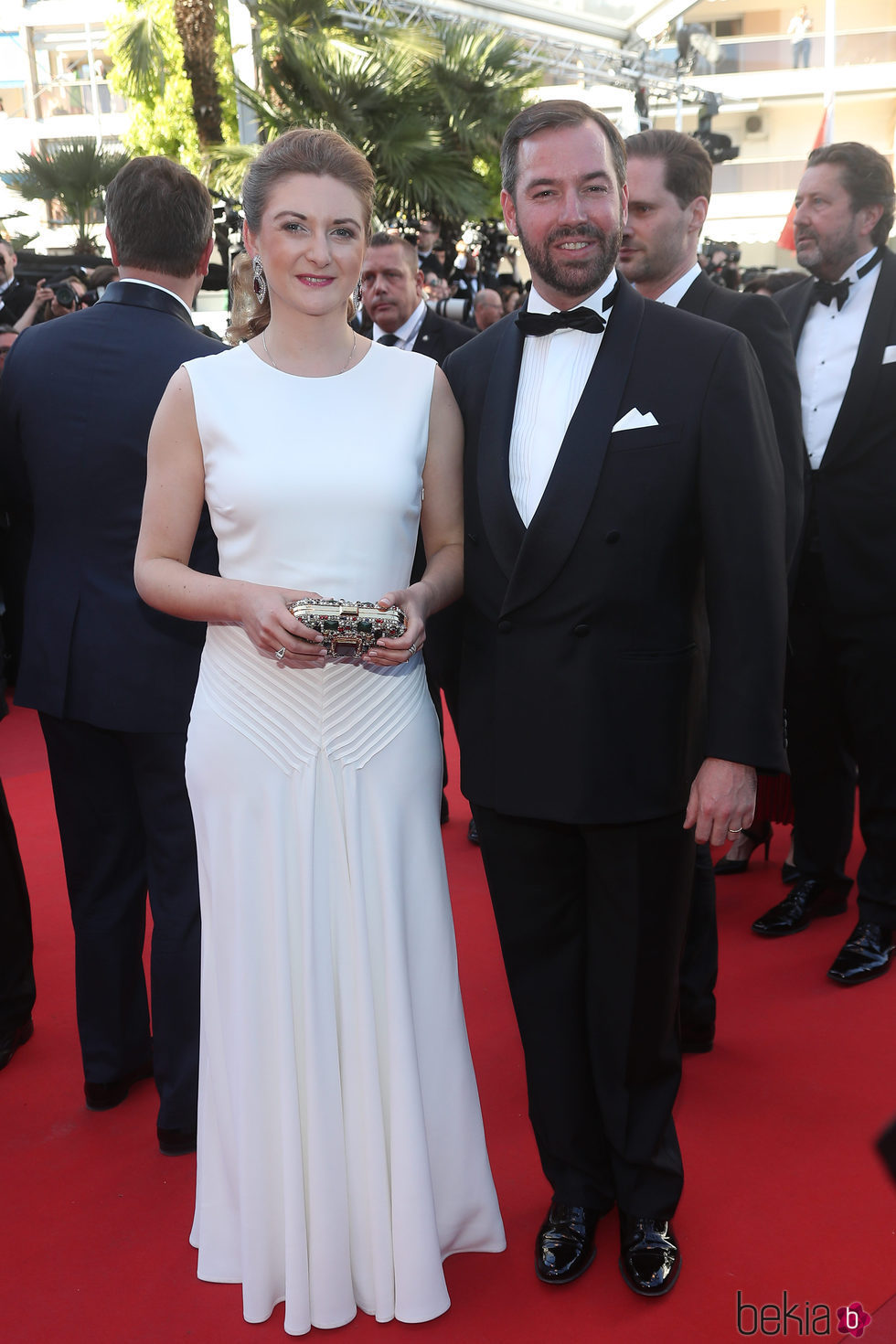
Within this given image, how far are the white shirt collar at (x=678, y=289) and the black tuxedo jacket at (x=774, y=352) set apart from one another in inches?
0.5

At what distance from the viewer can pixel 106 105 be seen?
29109 mm

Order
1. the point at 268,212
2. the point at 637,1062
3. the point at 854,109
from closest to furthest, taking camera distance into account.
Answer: the point at 268,212, the point at 637,1062, the point at 854,109

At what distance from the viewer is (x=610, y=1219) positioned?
2262mm

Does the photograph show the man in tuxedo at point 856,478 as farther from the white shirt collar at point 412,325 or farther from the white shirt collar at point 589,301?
the white shirt collar at point 412,325

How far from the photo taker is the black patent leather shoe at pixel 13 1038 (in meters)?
2.89

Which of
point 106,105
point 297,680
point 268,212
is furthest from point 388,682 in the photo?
point 106,105

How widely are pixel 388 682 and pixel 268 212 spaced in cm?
75

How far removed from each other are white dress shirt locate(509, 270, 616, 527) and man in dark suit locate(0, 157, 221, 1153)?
2.37 ft

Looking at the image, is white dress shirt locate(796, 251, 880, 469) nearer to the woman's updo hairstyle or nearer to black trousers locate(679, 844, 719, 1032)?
black trousers locate(679, 844, 719, 1032)

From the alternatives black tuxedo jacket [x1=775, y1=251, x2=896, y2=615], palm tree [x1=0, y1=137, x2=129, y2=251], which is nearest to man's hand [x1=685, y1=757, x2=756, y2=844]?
black tuxedo jacket [x1=775, y1=251, x2=896, y2=615]

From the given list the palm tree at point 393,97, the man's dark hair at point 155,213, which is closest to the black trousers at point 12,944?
the man's dark hair at point 155,213

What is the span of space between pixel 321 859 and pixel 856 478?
1.98 meters

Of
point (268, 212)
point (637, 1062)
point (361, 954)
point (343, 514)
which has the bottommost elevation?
point (637, 1062)

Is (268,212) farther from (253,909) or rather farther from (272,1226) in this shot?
(272,1226)
